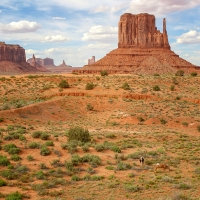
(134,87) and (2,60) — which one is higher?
(2,60)

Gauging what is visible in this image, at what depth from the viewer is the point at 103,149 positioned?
1892 centimetres

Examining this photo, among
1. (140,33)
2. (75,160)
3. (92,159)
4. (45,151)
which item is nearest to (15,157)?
(45,151)

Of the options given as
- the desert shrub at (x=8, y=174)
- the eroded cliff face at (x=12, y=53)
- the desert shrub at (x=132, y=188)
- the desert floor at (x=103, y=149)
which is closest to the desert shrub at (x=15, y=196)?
the desert floor at (x=103, y=149)

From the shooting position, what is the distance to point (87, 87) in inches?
1774

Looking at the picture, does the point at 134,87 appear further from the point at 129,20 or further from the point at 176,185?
the point at 129,20

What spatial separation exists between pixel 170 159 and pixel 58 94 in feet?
92.0

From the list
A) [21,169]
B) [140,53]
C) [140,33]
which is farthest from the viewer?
[140,33]

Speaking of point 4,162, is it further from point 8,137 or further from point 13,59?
point 13,59

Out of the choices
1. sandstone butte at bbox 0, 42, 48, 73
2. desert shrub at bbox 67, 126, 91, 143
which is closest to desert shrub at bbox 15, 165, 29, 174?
desert shrub at bbox 67, 126, 91, 143

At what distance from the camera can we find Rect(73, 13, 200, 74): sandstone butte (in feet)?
315

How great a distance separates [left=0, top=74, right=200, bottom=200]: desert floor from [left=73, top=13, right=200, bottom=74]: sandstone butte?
5458 centimetres

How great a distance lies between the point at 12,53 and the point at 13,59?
11.6 feet

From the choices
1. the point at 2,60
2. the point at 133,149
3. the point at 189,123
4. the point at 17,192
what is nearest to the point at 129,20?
the point at 2,60

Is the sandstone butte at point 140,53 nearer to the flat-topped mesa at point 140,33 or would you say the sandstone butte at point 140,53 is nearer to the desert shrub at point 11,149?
the flat-topped mesa at point 140,33
